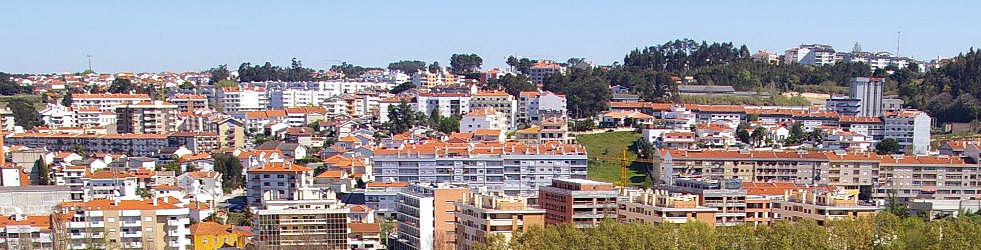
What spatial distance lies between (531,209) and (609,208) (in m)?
1.00

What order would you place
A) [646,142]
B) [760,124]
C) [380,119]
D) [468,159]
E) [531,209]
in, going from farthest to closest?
[380,119], [760,124], [646,142], [468,159], [531,209]

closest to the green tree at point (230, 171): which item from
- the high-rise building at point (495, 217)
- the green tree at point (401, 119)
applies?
the green tree at point (401, 119)

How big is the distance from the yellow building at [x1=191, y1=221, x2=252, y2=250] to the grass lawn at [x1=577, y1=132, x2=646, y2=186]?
26.0ft

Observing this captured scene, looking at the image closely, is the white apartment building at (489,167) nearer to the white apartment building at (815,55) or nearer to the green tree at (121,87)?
the green tree at (121,87)

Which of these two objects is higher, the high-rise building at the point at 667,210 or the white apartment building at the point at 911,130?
the white apartment building at the point at 911,130

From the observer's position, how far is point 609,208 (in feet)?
39.8

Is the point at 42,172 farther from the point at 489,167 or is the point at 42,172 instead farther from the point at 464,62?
the point at 464,62

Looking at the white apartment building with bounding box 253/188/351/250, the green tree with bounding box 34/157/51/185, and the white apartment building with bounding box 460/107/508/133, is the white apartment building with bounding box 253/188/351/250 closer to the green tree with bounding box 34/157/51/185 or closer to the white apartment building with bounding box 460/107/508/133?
the green tree with bounding box 34/157/51/185

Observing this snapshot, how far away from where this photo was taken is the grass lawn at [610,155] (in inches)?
757

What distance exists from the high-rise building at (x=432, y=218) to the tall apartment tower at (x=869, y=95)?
53.2ft

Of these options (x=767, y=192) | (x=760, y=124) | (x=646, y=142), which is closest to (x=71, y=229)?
(x=767, y=192)

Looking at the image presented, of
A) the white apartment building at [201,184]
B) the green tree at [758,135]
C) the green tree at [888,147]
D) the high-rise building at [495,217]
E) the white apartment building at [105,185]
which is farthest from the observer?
the green tree at [758,135]

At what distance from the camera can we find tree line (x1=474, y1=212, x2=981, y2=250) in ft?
33.2

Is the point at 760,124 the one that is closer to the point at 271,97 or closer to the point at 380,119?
the point at 380,119
